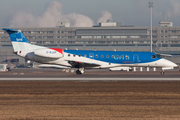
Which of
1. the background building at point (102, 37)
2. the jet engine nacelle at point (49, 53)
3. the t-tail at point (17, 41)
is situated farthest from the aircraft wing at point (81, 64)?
the background building at point (102, 37)

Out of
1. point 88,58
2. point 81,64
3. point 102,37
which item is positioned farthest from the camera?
point 102,37

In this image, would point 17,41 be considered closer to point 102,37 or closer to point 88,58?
point 88,58

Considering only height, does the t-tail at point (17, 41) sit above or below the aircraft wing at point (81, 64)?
above

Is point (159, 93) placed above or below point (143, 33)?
below

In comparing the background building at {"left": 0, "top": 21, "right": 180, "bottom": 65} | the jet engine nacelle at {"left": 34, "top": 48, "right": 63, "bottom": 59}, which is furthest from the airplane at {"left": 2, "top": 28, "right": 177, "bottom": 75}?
the background building at {"left": 0, "top": 21, "right": 180, "bottom": 65}

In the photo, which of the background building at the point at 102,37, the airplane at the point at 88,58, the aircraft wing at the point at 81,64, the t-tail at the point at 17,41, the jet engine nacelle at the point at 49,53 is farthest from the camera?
the background building at the point at 102,37

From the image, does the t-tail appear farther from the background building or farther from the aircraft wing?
the background building

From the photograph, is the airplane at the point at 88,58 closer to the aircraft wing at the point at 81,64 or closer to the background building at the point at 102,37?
the aircraft wing at the point at 81,64

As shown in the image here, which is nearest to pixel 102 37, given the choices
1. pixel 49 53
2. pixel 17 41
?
pixel 17 41

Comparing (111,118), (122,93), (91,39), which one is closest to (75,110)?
(111,118)

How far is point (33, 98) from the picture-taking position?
2138cm

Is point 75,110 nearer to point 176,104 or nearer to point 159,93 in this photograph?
point 176,104

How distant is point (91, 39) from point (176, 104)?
144m

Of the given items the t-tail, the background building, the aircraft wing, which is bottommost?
the aircraft wing
